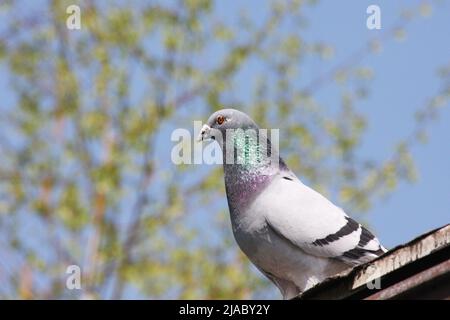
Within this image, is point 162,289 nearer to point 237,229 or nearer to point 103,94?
point 103,94

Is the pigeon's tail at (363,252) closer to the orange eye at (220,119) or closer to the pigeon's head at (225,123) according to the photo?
the pigeon's head at (225,123)

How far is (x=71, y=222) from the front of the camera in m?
14.4

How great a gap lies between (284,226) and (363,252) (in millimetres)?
523

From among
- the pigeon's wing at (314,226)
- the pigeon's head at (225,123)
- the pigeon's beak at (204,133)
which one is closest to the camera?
the pigeon's wing at (314,226)

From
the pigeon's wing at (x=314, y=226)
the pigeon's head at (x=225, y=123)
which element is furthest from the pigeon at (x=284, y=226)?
the pigeon's head at (x=225, y=123)

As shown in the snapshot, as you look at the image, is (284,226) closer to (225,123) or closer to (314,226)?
(314,226)

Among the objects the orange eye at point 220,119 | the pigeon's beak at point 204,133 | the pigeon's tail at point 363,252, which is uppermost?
the orange eye at point 220,119

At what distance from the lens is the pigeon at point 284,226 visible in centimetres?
685

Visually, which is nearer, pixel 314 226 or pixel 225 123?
pixel 314 226

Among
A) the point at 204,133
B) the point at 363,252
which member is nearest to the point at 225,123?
the point at 204,133

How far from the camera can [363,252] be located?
270 inches

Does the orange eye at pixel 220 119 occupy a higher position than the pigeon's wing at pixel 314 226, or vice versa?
the orange eye at pixel 220 119
